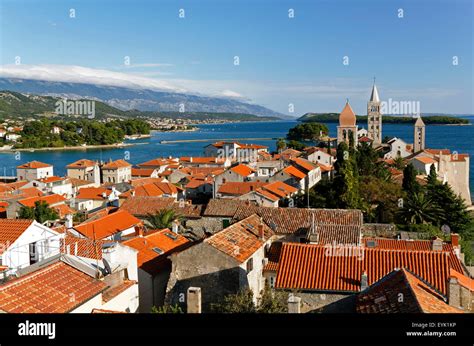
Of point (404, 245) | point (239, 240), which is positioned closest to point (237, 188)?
point (404, 245)

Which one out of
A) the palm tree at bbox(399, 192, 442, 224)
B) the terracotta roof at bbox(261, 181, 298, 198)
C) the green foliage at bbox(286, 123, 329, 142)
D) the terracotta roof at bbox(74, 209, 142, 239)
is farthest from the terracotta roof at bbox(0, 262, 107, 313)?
the green foliage at bbox(286, 123, 329, 142)

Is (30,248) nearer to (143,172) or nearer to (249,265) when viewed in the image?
(249,265)

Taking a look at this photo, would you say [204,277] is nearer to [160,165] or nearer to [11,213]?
[11,213]

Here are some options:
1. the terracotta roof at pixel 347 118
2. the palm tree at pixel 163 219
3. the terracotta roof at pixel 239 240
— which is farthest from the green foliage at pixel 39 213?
the terracotta roof at pixel 347 118

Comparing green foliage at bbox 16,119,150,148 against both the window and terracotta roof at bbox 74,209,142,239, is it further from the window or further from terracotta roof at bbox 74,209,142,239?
the window

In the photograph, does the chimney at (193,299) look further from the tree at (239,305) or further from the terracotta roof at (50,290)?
the terracotta roof at (50,290)

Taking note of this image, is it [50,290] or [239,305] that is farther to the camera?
[239,305]

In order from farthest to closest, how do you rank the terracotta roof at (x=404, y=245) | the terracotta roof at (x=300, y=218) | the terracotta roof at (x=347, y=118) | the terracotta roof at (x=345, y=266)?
the terracotta roof at (x=347, y=118)
the terracotta roof at (x=300, y=218)
the terracotta roof at (x=404, y=245)
the terracotta roof at (x=345, y=266)
